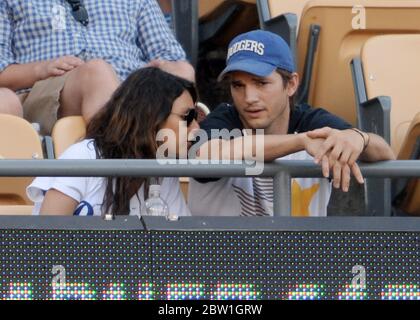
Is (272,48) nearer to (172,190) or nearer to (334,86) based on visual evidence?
(172,190)

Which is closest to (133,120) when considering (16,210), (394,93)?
(16,210)

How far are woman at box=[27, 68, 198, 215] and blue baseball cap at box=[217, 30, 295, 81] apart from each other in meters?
0.20

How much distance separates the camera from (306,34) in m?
5.78

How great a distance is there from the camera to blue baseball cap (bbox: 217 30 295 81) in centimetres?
460

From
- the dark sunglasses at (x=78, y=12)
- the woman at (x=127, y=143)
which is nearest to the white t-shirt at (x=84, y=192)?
the woman at (x=127, y=143)

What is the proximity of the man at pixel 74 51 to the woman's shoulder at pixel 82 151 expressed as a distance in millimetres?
876

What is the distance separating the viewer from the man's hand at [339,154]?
151 inches

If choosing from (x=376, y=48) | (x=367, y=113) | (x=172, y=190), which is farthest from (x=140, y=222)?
(x=376, y=48)

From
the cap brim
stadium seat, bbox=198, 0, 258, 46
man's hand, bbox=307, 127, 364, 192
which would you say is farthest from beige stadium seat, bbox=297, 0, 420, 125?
man's hand, bbox=307, 127, 364, 192

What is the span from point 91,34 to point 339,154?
2373 mm

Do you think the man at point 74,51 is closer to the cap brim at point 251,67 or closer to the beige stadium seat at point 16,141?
the beige stadium seat at point 16,141

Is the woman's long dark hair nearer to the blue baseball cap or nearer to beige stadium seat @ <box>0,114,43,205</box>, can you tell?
the blue baseball cap

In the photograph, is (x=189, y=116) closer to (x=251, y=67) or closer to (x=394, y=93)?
(x=251, y=67)

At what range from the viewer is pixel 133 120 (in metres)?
4.51
